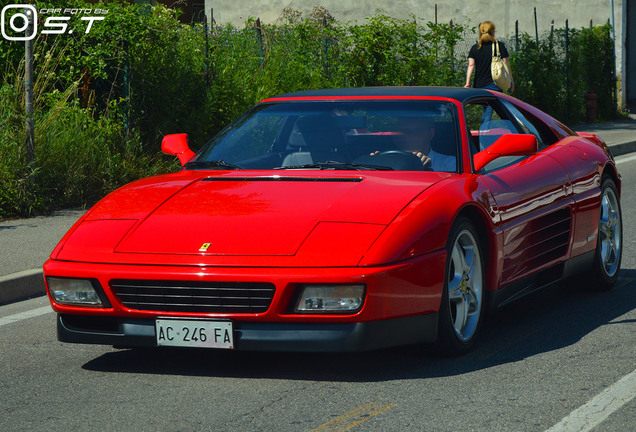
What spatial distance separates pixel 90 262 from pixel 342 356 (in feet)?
4.38

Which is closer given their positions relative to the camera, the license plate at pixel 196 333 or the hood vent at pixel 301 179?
the license plate at pixel 196 333

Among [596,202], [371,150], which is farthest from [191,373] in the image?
[596,202]

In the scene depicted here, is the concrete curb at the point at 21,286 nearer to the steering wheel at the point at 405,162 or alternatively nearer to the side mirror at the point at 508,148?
the steering wheel at the point at 405,162

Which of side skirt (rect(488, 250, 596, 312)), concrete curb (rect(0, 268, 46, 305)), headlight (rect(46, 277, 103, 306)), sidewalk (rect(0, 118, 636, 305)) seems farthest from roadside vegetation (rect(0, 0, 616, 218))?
side skirt (rect(488, 250, 596, 312))

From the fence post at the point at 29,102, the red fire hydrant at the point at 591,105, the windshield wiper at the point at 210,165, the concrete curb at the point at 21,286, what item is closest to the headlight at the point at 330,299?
the windshield wiper at the point at 210,165

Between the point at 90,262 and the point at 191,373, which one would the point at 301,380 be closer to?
the point at 191,373

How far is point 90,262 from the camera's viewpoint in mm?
5059

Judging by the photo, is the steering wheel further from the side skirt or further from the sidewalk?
the sidewalk

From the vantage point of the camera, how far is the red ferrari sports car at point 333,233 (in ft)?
15.8

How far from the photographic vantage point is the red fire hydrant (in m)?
24.2

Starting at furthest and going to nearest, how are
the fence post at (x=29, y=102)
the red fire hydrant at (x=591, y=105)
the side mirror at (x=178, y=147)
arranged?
the red fire hydrant at (x=591, y=105)
the fence post at (x=29, y=102)
the side mirror at (x=178, y=147)

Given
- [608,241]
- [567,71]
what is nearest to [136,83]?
[608,241]

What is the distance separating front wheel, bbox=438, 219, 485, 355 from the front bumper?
221 mm

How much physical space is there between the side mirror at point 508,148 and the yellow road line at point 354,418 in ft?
5.85
